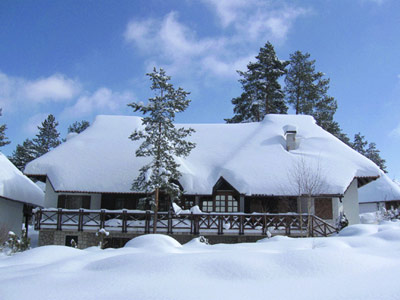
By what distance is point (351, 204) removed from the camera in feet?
70.5

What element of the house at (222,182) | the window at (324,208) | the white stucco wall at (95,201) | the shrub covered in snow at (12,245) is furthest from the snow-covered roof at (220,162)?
the shrub covered in snow at (12,245)

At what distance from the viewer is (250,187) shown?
775 inches

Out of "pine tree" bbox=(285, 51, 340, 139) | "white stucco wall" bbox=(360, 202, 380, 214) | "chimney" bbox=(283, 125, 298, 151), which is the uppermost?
"pine tree" bbox=(285, 51, 340, 139)

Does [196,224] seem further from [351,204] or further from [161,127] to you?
[351,204]

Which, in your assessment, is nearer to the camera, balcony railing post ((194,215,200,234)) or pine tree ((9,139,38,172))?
balcony railing post ((194,215,200,234))

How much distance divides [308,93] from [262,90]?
5202 mm

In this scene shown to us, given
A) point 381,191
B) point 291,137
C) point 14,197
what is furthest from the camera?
point 381,191

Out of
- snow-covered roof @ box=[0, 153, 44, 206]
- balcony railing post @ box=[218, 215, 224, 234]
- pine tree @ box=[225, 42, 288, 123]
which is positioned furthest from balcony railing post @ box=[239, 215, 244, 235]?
pine tree @ box=[225, 42, 288, 123]

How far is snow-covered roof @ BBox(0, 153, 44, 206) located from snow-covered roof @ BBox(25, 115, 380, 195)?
9.67ft

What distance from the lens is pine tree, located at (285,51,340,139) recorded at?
127ft

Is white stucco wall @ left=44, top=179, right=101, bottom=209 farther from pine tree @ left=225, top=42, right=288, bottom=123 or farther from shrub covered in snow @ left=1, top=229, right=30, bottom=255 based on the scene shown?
pine tree @ left=225, top=42, right=288, bottom=123

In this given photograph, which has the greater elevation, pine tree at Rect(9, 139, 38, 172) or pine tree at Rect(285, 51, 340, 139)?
pine tree at Rect(285, 51, 340, 139)

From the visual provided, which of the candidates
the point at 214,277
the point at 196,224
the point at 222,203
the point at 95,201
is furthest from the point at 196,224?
the point at 214,277

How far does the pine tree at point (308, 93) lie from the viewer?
127 feet
